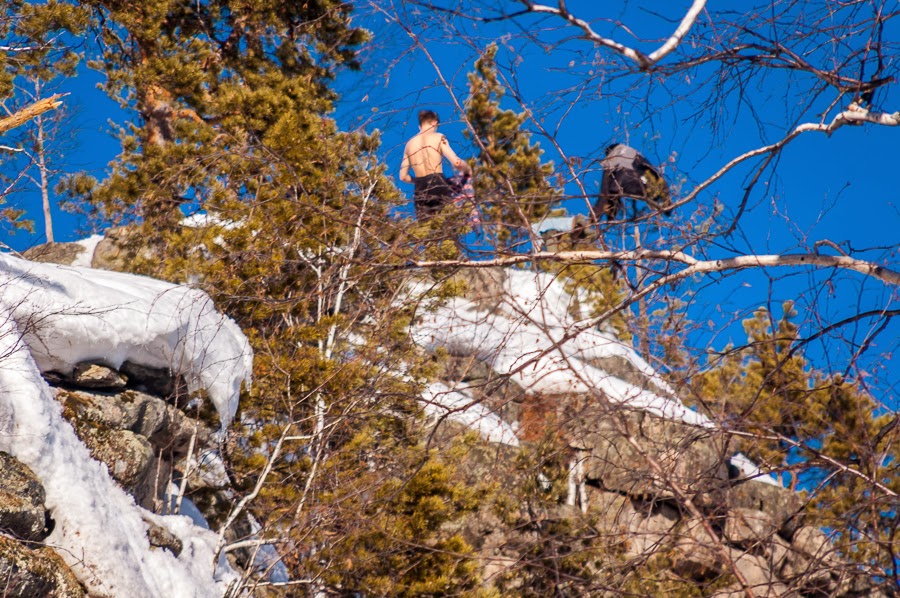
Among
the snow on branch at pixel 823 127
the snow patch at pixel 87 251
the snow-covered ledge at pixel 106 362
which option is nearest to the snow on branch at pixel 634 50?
the snow on branch at pixel 823 127

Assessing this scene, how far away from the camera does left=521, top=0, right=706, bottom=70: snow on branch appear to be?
2.82 metres

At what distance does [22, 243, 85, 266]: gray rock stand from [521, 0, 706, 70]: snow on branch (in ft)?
32.5

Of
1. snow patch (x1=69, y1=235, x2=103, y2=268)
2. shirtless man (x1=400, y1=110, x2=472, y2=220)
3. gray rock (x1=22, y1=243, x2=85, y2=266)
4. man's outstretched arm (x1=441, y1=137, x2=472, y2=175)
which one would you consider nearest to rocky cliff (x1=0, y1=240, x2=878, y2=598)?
shirtless man (x1=400, y1=110, x2=472, y2=220)

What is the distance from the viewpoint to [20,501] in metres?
4.33

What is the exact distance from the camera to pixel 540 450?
392cm

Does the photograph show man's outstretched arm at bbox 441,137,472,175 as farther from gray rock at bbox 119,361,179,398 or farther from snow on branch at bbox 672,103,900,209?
gray rock at bbox 119,361,179,398

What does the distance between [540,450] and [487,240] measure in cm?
104

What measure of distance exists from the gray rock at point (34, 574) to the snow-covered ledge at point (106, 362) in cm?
9

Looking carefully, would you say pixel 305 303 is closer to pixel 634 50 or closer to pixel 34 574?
pixel 34 574

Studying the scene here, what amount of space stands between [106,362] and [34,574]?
1833 mm

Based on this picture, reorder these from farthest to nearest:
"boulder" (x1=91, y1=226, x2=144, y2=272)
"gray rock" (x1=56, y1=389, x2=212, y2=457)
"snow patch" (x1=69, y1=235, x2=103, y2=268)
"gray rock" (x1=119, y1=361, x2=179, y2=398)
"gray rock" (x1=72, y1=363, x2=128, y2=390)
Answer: "snow patch" (x1=69, y1=235, x2=103, y2=268)
"boulder" (x1=91, y1=226, x2=144, y2=272)
"gray rock" (x1=119, y1=361, x2=179, y2=398)
"gray rock" (x1=72, y1=363, x2=128, y2=390)
"gray rock" (x1=56, y1=389, x2=212, y2=457)

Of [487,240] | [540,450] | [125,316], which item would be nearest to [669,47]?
[487,240]

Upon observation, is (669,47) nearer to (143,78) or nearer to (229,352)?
(229,352)

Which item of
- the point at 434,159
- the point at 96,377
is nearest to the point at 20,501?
the point at 96,377
